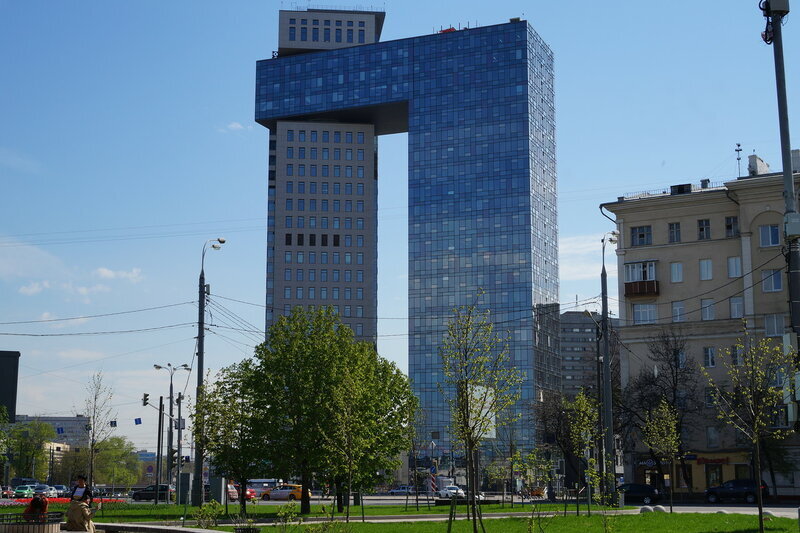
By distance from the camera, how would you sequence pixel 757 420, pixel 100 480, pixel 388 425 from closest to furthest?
pixel 757 420, pixel 388 425, pixel 100 480

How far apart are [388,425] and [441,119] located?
394 ft

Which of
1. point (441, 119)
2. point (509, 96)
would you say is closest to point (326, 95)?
point (441, 119)

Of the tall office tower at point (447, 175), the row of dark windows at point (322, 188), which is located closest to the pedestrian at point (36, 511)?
the tall office tower at point (447, 175)

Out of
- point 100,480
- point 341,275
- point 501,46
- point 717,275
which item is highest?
point 501,46

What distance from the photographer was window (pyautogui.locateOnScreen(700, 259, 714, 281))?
80562 mm

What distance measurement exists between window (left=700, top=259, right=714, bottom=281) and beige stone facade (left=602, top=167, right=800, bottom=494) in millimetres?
Answer: 84

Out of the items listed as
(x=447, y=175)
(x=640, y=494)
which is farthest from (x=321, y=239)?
(x=640, y=494)

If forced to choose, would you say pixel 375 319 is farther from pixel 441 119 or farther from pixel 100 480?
pixel 100 480

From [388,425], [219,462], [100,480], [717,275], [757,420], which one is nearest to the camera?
[757,420]

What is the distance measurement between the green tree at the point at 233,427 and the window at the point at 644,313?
4405 centimetres

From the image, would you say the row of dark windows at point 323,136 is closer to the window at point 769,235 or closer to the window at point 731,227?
the window at point 731,227

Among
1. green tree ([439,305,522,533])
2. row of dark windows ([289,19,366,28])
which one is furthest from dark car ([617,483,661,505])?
row of dark windows ([289,19,366,28])

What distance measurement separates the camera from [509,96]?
16250 centimetres

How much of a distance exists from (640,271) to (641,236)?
321 cm
